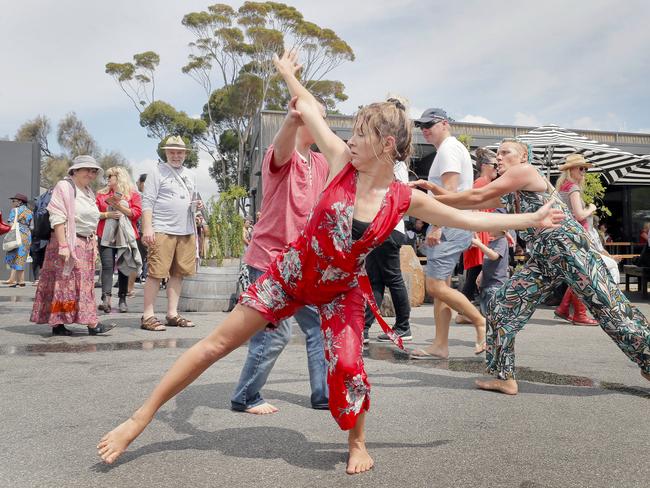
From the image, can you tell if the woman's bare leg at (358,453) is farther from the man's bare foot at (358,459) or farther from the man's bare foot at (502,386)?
the man's bare foot at (502,386)

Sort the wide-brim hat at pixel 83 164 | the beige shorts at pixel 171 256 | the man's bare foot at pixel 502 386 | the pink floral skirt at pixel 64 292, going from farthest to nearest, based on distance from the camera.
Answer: the beige shorts at pixel 171 256 → the wide-brim hat at pixel 83 164 → the pink floral skirt at pixel 64 292 → the man's bare foot at pixel 502 386

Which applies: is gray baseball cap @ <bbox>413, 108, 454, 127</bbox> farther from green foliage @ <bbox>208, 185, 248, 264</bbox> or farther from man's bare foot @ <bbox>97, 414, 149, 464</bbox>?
green foliage @ <bbox>208, 185, 248, 264</bbox>

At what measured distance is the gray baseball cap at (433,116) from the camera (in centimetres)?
549

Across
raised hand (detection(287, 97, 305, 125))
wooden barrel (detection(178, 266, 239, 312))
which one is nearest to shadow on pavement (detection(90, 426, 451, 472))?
raised hand (detection(287, 97, 305, 125))

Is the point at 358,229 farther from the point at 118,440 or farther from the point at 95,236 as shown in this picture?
the point at 95,236

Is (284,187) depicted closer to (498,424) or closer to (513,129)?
(498,424)

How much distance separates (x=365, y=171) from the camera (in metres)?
2.87

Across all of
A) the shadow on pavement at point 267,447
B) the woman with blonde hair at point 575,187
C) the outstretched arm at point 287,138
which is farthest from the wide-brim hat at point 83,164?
the woman with blonde hair at point 575,187

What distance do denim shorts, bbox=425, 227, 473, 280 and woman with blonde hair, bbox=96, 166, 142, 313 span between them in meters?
4.96

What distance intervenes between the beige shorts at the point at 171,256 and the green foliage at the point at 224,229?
2.26 meters

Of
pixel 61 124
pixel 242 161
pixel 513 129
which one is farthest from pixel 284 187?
pixel 61 124

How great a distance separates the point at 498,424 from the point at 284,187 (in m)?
1.79

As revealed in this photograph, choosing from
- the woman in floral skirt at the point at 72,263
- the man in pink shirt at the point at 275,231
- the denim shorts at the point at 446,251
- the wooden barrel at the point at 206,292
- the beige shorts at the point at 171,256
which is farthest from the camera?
the wooden barrel at the point at 206,292

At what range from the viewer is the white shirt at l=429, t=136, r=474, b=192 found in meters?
5.24
